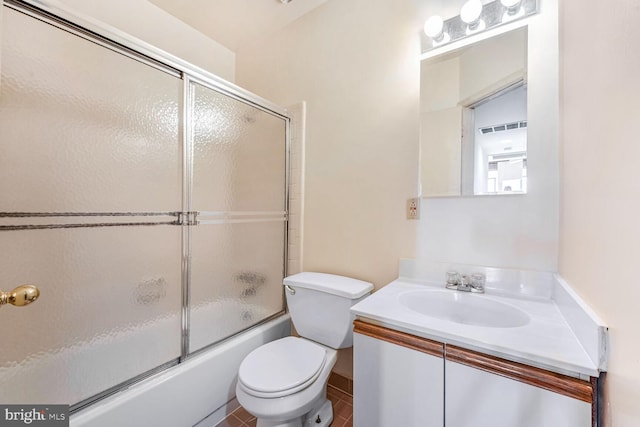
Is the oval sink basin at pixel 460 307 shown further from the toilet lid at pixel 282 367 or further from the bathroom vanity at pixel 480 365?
the toilet lid at pixel 282 367

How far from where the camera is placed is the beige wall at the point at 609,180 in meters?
0.53

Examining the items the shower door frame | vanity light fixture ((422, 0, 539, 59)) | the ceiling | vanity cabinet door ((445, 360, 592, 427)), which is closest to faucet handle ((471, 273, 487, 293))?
vanity cabinet door ((445, 360, 592, 427))

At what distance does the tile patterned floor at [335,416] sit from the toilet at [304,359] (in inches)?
2.4

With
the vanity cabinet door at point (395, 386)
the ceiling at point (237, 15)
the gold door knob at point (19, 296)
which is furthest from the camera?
the ceiling at point (237, 15)

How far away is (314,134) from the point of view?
1768 mm

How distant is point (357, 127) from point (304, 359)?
1318mm

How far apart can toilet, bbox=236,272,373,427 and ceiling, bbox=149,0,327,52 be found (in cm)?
181

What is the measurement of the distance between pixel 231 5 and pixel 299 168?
118cm

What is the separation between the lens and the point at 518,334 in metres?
0.80

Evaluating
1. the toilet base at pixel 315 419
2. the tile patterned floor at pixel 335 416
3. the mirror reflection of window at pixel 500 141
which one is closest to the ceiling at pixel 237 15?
the mirror reflection of window at pixel 500 141

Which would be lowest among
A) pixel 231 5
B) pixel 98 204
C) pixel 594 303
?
pixel 594 303

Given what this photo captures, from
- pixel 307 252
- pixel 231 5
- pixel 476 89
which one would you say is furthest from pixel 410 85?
pixel 231 5

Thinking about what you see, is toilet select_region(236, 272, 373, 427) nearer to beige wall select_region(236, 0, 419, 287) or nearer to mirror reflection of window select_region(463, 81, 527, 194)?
beige wall select_region(236, 0, 419, 287)

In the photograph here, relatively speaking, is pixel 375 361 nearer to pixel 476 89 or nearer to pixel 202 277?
pixel 202 277
